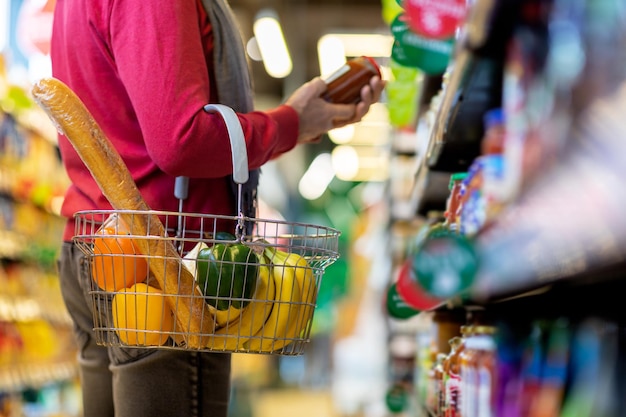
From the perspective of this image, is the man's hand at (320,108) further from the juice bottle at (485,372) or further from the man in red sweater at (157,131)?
the juice bottle at (485,372)

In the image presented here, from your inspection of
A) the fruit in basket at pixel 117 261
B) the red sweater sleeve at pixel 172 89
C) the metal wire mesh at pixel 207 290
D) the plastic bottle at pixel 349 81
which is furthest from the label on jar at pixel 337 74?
the fruit in basket at pixel 117 261

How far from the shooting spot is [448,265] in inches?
→ 50.6

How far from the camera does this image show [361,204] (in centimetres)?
1917

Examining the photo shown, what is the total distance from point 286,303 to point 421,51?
113cm

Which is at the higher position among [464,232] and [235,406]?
[464,232]

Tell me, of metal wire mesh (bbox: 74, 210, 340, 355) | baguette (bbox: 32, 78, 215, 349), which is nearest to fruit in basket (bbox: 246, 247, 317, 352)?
metal wire mesh (bbox: 74, 210, 340, 355)

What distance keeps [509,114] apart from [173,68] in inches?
24.9

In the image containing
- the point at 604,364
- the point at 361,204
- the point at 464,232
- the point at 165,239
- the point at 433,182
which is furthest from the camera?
the point at 361,204

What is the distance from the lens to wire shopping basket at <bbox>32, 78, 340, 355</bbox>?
4.80ft

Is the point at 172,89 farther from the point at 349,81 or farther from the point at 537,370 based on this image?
the point at 537,370

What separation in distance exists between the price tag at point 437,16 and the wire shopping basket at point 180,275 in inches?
30.7

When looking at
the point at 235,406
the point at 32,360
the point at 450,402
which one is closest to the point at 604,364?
the point at 450,402

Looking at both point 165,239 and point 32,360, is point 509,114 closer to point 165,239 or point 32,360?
point 165,239

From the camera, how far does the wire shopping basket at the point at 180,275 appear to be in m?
1.46
